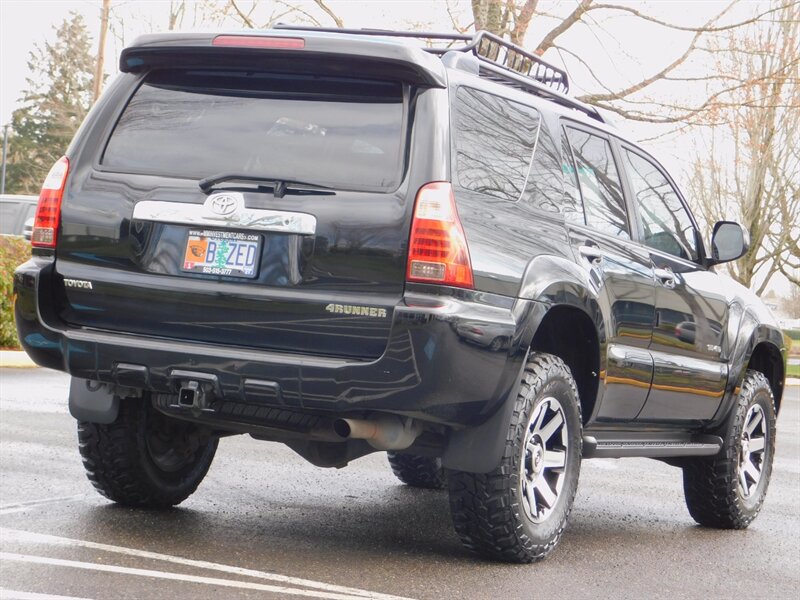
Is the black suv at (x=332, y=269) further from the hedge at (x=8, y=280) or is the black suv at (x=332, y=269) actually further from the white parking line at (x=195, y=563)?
the hedge at (x=8, y=280)

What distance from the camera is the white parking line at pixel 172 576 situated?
14.1 feet

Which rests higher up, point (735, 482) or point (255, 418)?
point (255, 418)

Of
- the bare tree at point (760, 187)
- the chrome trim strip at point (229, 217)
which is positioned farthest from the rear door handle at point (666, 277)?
the bare tree at point (760, 187)

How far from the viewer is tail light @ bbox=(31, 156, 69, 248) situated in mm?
4910

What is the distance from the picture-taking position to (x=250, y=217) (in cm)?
459

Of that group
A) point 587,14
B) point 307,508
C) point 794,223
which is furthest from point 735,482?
point 794,223

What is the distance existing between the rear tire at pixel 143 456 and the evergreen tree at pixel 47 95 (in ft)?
192

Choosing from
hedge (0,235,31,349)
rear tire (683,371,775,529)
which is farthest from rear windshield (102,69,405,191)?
hedge (0,235,31,349)

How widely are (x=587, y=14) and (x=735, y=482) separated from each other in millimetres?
13982

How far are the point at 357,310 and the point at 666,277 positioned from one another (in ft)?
7.79

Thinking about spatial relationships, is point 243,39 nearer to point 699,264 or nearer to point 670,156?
point 699,264

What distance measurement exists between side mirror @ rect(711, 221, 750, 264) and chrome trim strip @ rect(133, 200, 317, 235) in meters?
3.22

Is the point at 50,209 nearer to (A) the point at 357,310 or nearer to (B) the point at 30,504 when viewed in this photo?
(A) the point at 357,310

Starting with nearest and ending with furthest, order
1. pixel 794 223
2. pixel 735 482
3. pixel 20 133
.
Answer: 1. pixel 735 482
2. pixel 794 223
3. pixel 20 133
